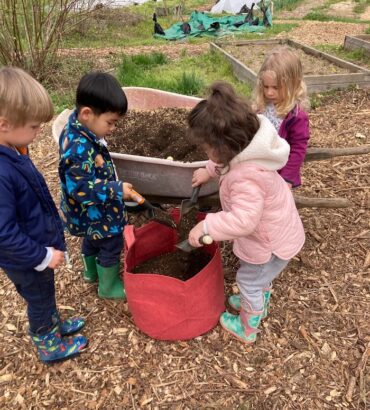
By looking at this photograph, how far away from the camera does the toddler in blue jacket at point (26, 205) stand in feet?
4.98

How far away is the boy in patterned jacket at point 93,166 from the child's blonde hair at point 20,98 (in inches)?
16.0

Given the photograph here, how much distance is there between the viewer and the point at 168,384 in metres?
2.12

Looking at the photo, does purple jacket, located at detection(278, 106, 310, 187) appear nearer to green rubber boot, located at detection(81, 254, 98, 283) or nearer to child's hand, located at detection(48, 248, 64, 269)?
green rubber boot, located at detection(81, 254, 98, 283)

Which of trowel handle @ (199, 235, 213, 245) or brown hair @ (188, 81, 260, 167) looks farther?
trowel handle @ (199, 235, 213, 245)

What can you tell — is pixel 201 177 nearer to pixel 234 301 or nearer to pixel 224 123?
pixel 224 123

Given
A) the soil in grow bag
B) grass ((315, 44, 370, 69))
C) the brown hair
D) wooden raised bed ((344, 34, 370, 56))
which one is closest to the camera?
the brown hair

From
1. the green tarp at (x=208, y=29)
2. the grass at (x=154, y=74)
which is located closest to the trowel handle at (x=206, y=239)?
the grass at (x=154, y=74)

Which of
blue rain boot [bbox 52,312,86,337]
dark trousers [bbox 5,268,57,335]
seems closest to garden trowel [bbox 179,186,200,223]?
dark trousers [bbox 5,268,57,335]

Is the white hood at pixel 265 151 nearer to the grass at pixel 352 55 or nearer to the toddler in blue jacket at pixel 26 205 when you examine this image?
the toddler in blue jacket at pixel 26 205

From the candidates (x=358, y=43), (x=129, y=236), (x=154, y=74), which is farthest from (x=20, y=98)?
(x=358, y=43)

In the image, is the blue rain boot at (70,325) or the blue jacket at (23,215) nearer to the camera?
the blue jacket at (23,215)

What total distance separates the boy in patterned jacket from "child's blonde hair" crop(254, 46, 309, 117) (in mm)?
1116

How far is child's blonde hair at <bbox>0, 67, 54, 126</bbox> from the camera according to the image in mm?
1492

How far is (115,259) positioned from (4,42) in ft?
15.2
